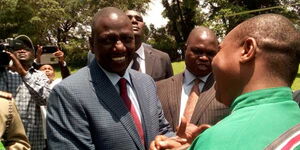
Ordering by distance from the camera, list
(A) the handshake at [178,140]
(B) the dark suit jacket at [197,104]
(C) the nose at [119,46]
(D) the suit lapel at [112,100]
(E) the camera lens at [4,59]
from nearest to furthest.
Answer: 1. (A) the handshake at [178,140]
2. (D) the suit lapel at [112,100]
3. (C) the nose at [119,46]
4. (B) the dark suit jacket at [197,104]
5. (E) the camera lens at [4,59]

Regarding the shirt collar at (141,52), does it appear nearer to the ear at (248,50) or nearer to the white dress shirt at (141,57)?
the white dress shirt at (141,57)

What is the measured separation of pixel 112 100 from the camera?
265cm

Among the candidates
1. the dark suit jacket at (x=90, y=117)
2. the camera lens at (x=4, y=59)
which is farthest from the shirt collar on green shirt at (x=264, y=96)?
the camera lens at (x=4, y=59)

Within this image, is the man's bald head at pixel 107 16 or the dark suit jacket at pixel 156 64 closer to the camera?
the man's bald head at pixel 107 16

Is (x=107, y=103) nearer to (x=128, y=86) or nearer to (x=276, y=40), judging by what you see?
(x=128, y=86)

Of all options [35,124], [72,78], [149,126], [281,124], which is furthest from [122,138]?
[35,124]

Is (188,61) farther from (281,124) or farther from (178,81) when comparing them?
(281,124)

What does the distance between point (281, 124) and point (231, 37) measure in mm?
430

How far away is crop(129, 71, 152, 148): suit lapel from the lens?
2745 mm

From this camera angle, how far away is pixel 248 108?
4.81 feet

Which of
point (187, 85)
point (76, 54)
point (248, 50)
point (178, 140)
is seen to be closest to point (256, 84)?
point (248, 50)

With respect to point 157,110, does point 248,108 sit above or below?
above

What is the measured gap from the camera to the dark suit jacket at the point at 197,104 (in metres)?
3.47

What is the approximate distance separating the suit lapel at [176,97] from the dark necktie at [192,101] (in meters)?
0.07
